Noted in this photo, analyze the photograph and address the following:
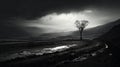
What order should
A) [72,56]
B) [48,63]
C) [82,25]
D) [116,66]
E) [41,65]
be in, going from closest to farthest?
1. [116,66]
2. [41,65]
3. [48,63]
4. [72,56]
5. [82,25]

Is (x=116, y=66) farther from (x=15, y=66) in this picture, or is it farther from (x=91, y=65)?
(x=15, y=66)

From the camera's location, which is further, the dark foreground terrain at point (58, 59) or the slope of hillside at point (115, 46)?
the slope of hillside at point (115, 46)

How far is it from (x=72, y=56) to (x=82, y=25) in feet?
362

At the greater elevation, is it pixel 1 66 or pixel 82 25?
pixel 82 25

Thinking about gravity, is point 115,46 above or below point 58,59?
above

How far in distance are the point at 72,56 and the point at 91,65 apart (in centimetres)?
1002

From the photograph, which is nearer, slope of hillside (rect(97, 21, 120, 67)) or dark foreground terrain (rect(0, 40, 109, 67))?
dark foreground terrain (rect(0, 40, 109, 67))

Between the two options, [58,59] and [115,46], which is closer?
[58,59]

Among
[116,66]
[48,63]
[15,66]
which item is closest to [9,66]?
[15,66]

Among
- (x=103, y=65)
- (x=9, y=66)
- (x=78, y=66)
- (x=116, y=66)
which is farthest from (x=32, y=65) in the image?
(x=116, y=66)

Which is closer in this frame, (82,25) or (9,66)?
(9,66)

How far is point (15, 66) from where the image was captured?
28422 millimetres

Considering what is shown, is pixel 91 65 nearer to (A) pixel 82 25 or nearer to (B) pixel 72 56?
(B) pixel 72 56

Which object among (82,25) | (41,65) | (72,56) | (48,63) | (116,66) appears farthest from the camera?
(82,25)
